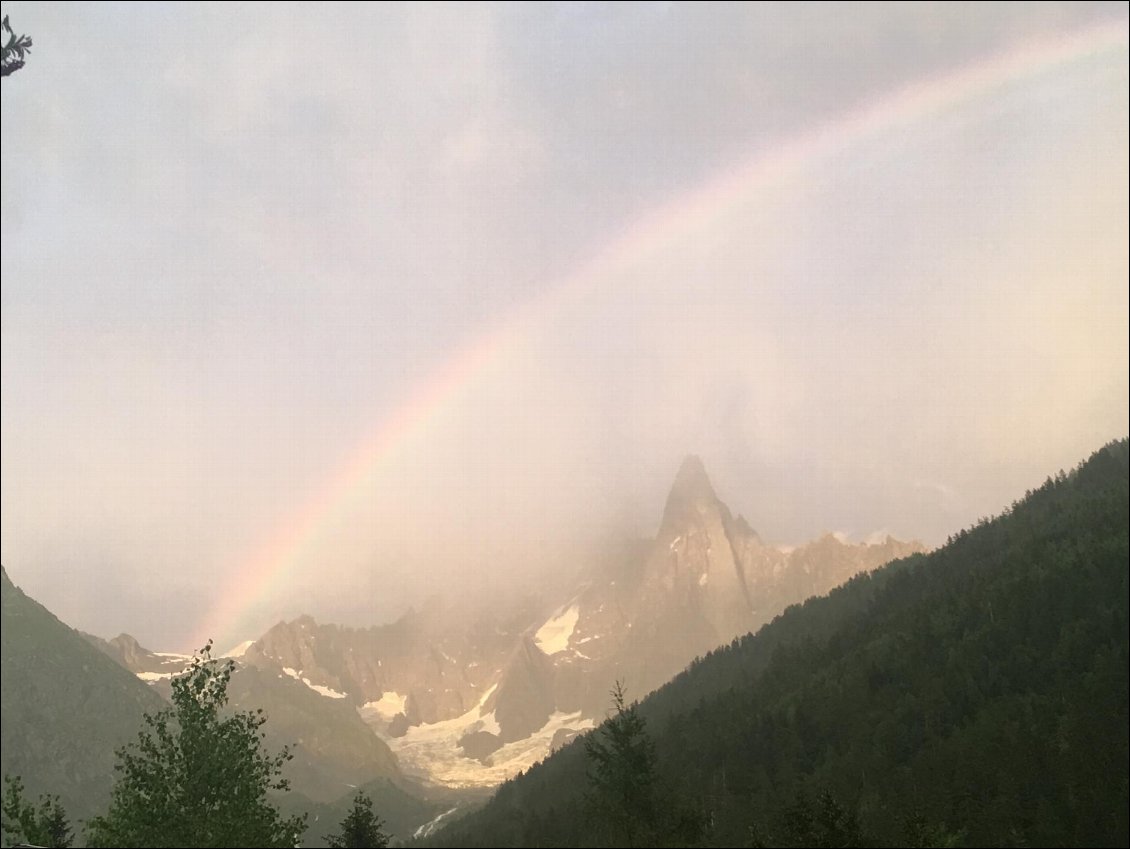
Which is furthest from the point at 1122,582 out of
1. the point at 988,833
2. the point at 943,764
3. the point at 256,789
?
the point at 256,789

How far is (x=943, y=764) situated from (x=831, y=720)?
107 feet

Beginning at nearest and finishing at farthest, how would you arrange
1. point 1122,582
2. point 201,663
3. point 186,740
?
point 186,740, point 201,663, point 1122,582

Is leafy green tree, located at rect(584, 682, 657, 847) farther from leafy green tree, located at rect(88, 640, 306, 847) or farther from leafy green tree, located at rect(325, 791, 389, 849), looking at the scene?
leafy green tree, located at rect(325, 791, 389, 849)

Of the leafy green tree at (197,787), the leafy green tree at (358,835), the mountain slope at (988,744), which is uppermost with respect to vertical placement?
the mountain slope at (988,744)

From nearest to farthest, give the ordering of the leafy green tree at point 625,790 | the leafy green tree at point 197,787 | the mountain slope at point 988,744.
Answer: the leafy green tree at point 197,787
the leafy green tree at point 625,790
the mountain slope at point 988,744

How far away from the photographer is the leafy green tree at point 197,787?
35656 millimetres

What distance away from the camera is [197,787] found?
124 feet

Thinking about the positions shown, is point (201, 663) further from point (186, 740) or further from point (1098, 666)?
point (1098, 666)

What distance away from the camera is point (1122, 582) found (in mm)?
191875

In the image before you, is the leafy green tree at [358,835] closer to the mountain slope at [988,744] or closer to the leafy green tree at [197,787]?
the leafy green tree at [197,787]

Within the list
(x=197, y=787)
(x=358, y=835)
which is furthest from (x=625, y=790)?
(x=358, y=835)

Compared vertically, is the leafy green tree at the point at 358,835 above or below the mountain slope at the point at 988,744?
below

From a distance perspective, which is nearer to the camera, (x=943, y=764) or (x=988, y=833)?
(x=988, y=833)

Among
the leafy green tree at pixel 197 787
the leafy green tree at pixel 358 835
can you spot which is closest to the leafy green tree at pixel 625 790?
the leafy green tree at pixel 197 787
